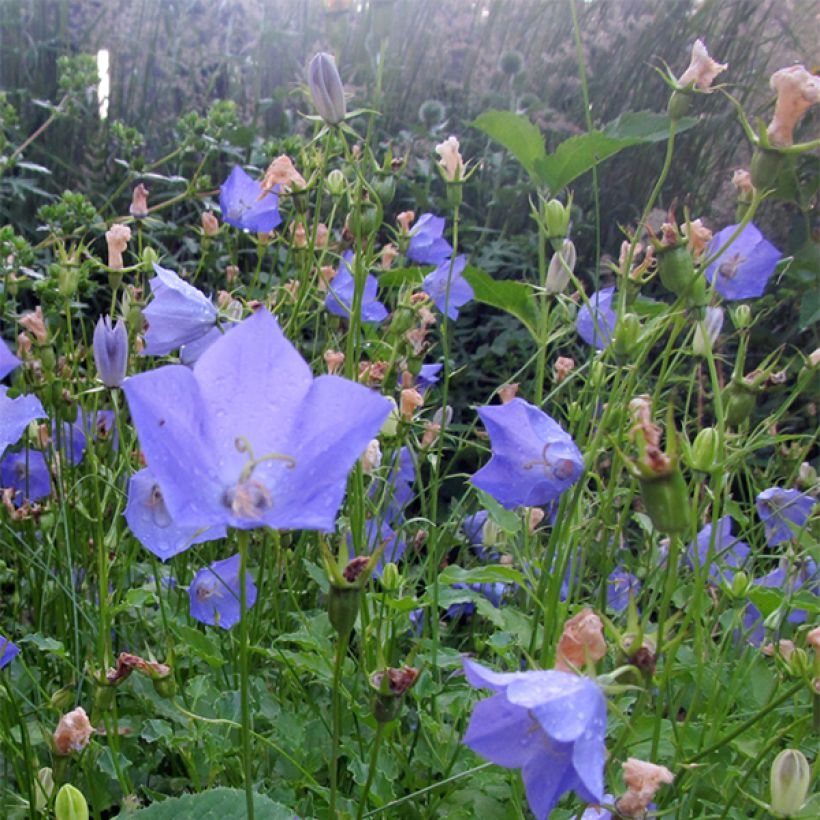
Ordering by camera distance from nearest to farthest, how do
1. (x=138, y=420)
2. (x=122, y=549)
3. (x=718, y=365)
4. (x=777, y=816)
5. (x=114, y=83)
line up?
(x=138, y=420)
(x=777, y=816)
(x=122, y=549)
(x=718, y=365)
(x=114, y=83)

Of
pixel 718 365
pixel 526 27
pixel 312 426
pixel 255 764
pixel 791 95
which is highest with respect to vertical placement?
pixel 791 95

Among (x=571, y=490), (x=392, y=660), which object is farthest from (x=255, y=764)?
(x=571, y=490)

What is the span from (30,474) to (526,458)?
921 mm

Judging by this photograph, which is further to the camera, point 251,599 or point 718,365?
point 718,365

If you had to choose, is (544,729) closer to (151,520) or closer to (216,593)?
(151,520)

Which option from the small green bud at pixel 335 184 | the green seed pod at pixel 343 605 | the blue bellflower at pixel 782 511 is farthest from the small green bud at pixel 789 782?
the small green bud at pixel 335 184

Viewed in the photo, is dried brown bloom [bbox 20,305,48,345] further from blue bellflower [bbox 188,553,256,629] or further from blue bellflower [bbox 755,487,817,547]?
blue bellflower [bbox 755,487,817,547]

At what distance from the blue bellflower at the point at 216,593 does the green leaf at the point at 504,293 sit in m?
0.50

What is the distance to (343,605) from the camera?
680 millimetres

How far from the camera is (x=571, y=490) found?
3.82ft

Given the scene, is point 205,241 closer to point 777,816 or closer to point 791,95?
point 791,95

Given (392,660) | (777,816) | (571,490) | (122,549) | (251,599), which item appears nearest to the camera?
(777,816)

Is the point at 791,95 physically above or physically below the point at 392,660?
above

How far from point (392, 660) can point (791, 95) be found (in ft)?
→ 2.67
